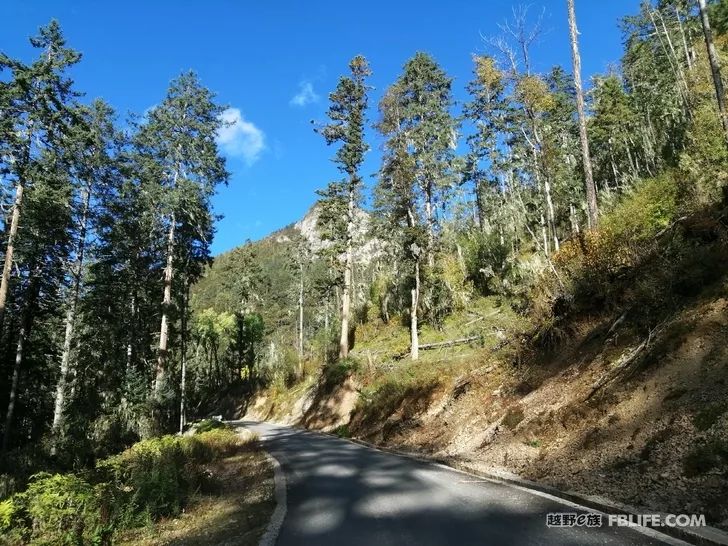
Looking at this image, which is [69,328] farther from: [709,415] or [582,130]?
[709,415]

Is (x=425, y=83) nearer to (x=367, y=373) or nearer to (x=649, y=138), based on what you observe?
(x=649, y=138)

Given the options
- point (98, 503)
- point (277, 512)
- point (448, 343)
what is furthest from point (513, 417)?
point (448, 343)

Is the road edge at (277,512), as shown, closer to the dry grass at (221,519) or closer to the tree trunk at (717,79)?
the dry grass at (221,519)

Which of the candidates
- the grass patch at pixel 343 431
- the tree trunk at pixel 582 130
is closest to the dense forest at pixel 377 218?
the tree trunk at pixel 582 130

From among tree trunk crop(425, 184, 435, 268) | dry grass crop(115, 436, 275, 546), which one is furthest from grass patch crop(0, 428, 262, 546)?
tree trunk crop(425, 184, 435, 268)

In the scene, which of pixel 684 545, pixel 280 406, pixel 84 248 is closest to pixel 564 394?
pixel 684 545

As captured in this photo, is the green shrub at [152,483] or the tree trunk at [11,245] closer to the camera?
the green shrub at [152,483]

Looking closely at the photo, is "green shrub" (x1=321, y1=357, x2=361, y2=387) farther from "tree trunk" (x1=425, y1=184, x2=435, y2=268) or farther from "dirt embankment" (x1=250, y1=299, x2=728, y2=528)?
"dirt embankment" (x1=250, y1=299, x2=728, y2=528)

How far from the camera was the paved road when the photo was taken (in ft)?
17.9

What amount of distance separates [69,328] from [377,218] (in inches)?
732

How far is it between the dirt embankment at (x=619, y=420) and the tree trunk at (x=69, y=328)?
17518 mm

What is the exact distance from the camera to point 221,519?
7.74 meters

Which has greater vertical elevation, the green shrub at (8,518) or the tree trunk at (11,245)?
→ the tree trunk at (11,245)

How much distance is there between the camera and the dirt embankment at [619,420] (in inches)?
242
